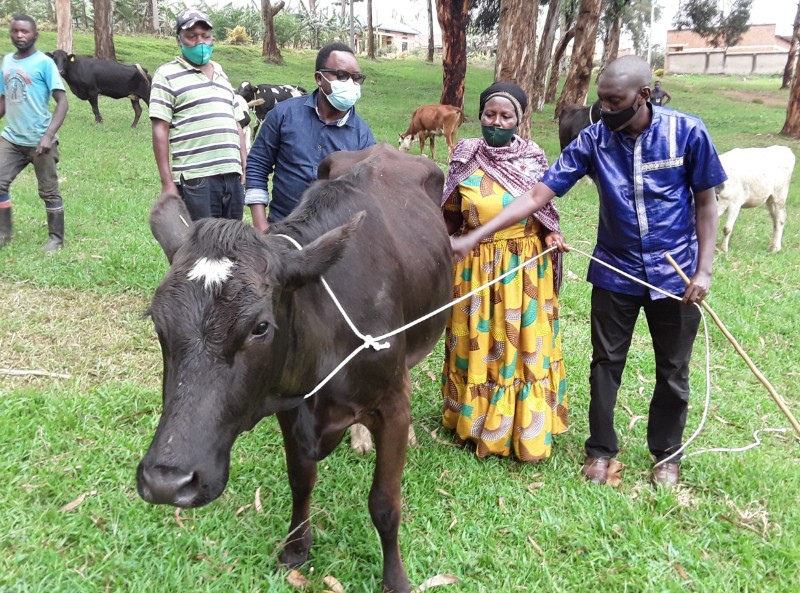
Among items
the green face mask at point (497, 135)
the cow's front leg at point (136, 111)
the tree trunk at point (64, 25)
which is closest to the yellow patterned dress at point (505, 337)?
the green face mask at point (497, 135)

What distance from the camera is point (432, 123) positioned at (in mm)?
13773

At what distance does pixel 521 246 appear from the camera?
12.0ft

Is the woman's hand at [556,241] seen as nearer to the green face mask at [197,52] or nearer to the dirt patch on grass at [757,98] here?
the green face mask at [197,52]

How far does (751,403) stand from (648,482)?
4.59ft

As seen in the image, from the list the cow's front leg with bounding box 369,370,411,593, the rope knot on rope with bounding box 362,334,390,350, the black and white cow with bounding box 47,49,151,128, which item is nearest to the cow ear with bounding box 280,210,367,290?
the rope knot on rope with bounding box 362,334,390,350

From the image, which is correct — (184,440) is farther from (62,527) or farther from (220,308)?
(62,527)

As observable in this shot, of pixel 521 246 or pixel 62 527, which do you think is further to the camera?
pixel 521 246

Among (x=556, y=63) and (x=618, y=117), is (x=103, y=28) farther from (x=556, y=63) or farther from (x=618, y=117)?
(x=618, y=117)

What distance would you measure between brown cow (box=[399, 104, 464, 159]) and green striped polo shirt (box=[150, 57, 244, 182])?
9502 mm

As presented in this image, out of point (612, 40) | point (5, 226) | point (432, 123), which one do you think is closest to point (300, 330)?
point (5, 226)

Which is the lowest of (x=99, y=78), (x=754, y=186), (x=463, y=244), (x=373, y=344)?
(x=754, y=186)

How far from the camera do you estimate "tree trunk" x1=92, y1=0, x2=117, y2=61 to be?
60.3 ft

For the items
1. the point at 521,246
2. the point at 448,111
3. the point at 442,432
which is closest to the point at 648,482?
the point at 442,432

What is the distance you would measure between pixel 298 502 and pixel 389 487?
478mm
